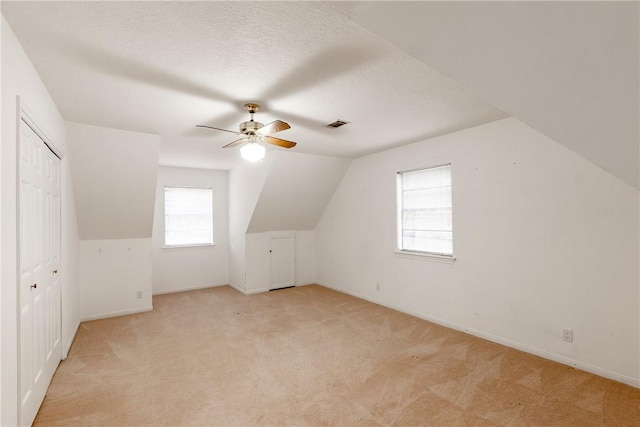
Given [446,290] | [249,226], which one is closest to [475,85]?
[446,290]

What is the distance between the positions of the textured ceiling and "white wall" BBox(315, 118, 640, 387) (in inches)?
19.4

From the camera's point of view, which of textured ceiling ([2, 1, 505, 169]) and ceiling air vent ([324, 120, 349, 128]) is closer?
textured ceiling ([2, 1, 505, 169])

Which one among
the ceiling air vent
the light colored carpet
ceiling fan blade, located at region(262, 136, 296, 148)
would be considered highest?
the ceiling air vent

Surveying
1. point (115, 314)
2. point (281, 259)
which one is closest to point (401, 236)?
point (281, 259)

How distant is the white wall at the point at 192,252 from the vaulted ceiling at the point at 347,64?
2552mm

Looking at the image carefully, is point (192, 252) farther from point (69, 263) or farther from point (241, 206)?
point (69, 263)

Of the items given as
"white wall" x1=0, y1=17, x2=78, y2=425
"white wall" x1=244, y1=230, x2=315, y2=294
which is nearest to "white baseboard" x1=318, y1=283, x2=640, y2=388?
"white wall" x1=244, y1=230, x2=315, y2=294

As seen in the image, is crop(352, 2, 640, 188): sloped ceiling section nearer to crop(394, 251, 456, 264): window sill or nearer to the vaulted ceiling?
the vaulted ceiling

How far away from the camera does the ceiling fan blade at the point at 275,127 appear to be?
2.55 metres

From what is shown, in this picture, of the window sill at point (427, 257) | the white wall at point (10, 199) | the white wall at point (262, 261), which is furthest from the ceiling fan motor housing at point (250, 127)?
the white wall at point (262, 261)

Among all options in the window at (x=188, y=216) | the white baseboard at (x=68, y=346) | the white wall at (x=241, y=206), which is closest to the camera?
the white baseboard at (x=68, y=346)

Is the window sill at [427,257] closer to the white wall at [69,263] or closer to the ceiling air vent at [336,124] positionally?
the ceiling air vent at [336,124]

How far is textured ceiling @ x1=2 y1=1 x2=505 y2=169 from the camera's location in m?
1.62

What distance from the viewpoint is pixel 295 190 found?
544 centimetres
